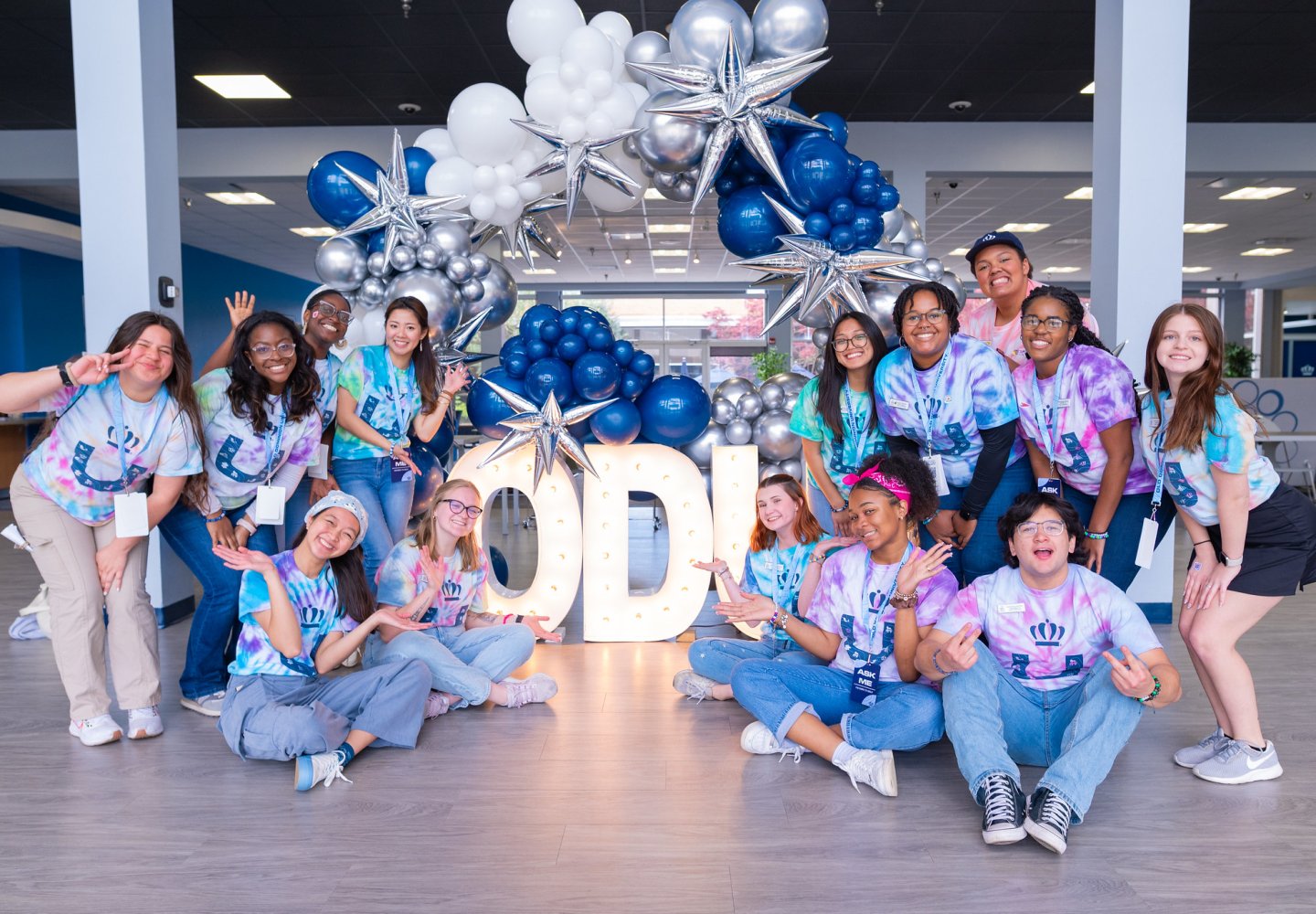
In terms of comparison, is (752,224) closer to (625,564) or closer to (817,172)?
(817,172)

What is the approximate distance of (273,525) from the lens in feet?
11.0

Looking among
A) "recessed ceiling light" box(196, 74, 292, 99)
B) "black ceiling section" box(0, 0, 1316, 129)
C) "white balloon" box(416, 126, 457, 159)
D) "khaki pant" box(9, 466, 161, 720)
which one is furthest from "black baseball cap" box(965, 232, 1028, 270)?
"recessed ceiling light" box(196, 74, 292, 99)

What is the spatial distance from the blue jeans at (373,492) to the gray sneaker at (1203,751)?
277cm

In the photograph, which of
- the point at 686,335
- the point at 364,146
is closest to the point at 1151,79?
the point at 364,146

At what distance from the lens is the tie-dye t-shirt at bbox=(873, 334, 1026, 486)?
2.81 metres

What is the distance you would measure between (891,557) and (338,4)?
15.9 ft

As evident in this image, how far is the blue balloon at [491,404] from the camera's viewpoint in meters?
3.98

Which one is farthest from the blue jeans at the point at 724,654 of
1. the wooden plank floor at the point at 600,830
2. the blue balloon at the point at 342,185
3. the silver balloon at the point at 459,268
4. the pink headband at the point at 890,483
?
the blue balloon at the point at 342,185

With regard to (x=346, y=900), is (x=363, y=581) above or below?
above

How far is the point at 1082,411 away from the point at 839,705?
1.13 meters

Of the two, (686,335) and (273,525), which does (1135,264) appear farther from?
(686,335)

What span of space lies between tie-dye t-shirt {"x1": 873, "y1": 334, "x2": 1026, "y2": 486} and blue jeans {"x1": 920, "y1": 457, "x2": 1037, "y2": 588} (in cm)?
5

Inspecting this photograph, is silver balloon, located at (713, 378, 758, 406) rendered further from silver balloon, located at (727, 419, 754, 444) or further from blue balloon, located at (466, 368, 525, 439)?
blue balloon, located at (466, 368, 525, 439)

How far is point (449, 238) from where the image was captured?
4176mm
